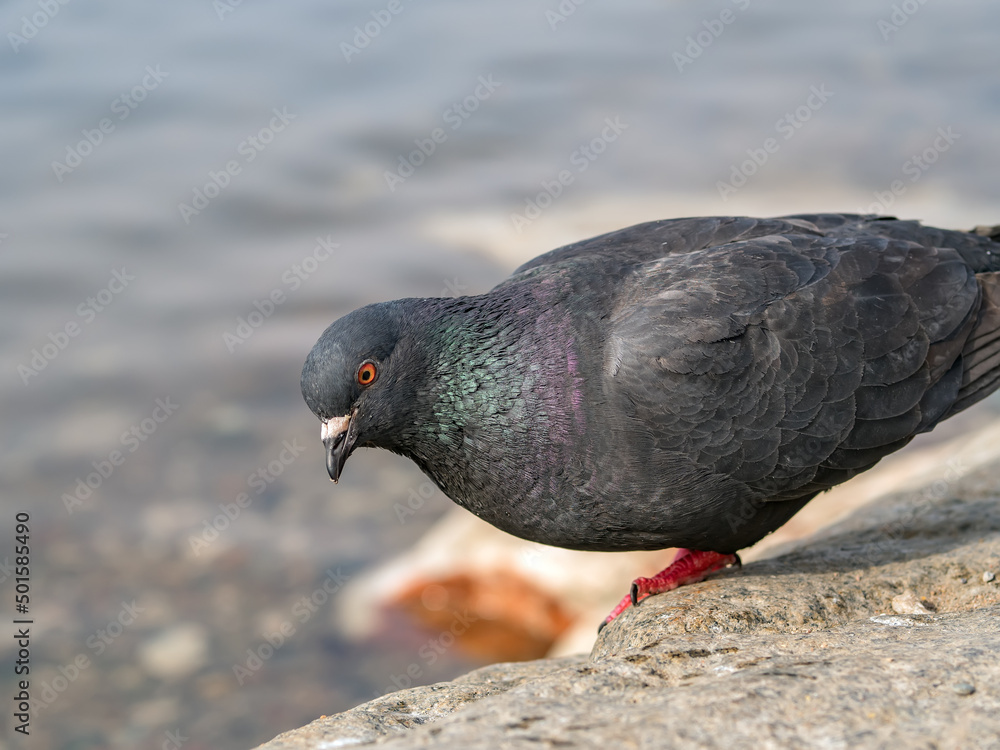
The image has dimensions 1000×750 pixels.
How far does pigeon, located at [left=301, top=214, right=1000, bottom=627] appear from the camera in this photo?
4.91 metres

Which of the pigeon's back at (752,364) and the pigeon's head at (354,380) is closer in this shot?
the pigeon's head at (354,380)

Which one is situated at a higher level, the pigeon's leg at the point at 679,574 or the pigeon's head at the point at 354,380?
the pigeon's head at the point at 354,380

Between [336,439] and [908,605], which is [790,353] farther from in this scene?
[336,439]

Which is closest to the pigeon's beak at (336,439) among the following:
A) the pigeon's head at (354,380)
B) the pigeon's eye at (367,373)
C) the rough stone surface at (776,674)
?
the pigeon's head at (354,380)

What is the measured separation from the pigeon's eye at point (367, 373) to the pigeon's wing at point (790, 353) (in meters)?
1.15

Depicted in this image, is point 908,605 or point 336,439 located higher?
point 336,439

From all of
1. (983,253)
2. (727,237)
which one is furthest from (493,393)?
(983,253)

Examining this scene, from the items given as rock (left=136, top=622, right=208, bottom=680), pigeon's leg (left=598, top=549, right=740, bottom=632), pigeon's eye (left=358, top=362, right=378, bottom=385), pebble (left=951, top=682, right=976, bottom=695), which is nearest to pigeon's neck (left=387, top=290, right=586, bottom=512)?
pigeon's eye (left=358, top=362, right=378, bottom=385)

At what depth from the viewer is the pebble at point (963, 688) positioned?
3363 millimetres

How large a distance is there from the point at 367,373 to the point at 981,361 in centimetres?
346

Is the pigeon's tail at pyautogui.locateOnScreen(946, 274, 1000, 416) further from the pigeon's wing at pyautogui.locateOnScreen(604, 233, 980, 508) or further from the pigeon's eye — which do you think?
the pigeon's eye

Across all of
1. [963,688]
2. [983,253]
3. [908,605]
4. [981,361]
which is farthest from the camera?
[983,253]

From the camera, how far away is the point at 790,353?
5145mm

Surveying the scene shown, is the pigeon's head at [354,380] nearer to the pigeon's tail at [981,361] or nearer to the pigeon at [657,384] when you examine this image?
the pigeon at [657,384]
